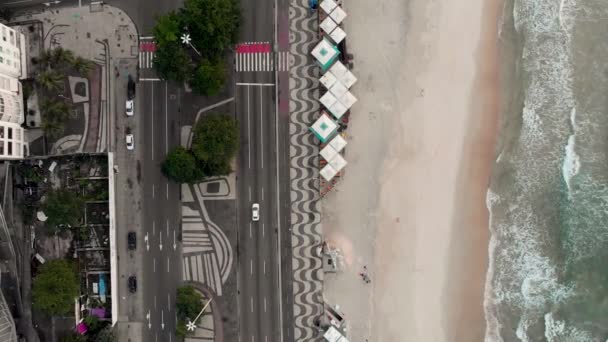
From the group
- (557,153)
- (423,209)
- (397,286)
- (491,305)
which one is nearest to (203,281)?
(397,286)

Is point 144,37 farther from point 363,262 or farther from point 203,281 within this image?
point 363,262

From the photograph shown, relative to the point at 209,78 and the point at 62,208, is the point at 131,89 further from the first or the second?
the point at 62,208

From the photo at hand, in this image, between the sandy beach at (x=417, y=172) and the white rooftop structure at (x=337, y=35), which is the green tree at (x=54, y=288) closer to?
the sandy beach at (x=417, y=172)

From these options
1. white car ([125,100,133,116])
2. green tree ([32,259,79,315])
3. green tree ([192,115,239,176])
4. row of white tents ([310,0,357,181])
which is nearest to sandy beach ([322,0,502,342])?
row of white tents ([310,0,357,181])

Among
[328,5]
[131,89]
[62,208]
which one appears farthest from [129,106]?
[328,5]

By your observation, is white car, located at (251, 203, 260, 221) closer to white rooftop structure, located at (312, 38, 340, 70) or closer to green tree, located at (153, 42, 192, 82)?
green tree, located at (153, 42, 192, 82)

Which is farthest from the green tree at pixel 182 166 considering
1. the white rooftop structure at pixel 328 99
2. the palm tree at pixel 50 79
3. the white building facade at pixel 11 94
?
the white building facade at pixel 11 94
